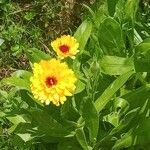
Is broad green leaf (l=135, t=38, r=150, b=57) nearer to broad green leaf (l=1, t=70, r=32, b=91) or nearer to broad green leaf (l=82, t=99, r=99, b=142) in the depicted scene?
broad green leaf (l=82, t=99, r=99, b=142)

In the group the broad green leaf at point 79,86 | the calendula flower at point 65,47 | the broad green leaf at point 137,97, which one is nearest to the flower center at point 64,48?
the calendula flower at point 65,47

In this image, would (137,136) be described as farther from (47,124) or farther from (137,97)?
(47,124)

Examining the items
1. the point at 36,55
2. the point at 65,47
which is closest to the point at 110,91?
the point at 65,47

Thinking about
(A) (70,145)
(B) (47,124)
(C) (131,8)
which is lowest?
(A) (70,145)

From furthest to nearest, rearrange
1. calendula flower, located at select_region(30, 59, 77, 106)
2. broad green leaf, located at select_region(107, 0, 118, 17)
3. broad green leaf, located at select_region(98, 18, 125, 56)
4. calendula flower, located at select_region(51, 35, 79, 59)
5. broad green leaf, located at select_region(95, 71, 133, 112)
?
broad green leaf, located at select_region(107, 0, 118, 17) < broad green leaf, located at select_region(98, 18, 125, 56) < broad green leaf, located at select_region(95, 71, 133, 112) < calendula flower, located at select_region(51, 35, 79, 59) < calendula flower, located at select_region(30, 59, 77, 106)

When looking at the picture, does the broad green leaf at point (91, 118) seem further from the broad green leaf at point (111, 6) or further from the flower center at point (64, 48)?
the broad green leaf at point (111, 6)

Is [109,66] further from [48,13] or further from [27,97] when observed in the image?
[48,13]

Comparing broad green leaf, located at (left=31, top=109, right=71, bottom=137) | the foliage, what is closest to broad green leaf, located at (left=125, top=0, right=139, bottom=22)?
the foliage
